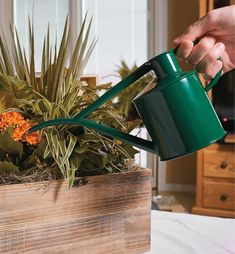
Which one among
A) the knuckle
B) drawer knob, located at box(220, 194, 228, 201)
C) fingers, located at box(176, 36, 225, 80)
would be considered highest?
the knuckle

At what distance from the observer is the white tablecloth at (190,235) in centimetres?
74

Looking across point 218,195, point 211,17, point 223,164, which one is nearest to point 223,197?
point 218,195

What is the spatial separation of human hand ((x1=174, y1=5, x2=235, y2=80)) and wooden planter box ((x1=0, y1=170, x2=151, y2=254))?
19 centimetres

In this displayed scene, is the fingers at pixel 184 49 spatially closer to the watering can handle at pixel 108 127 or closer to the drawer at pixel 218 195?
the watering can handle at pixel 108 127

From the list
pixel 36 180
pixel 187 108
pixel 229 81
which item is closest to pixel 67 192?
pixel 36 180

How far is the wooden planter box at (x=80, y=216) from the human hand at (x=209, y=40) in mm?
188

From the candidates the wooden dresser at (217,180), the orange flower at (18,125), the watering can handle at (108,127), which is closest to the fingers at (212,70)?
the watering can handle at (108,127)

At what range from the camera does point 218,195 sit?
2.95 m

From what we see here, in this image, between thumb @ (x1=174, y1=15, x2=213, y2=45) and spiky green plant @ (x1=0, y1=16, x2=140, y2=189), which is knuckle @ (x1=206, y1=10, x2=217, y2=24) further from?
spiky green plant @ (x1=0, y1=16, x2=140, y2=189)

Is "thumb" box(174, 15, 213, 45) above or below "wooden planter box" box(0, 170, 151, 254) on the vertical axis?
above

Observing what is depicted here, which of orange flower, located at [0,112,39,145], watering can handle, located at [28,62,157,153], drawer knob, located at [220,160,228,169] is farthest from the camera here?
drawer knob, located at [220,160,228,169]

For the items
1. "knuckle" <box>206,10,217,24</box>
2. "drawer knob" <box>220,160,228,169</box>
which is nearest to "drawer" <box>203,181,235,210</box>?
"drawer knob" <box>220,160,228,169</box>

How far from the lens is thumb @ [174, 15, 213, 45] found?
26.0 inches

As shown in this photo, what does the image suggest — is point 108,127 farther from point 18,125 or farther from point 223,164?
point 223,164
